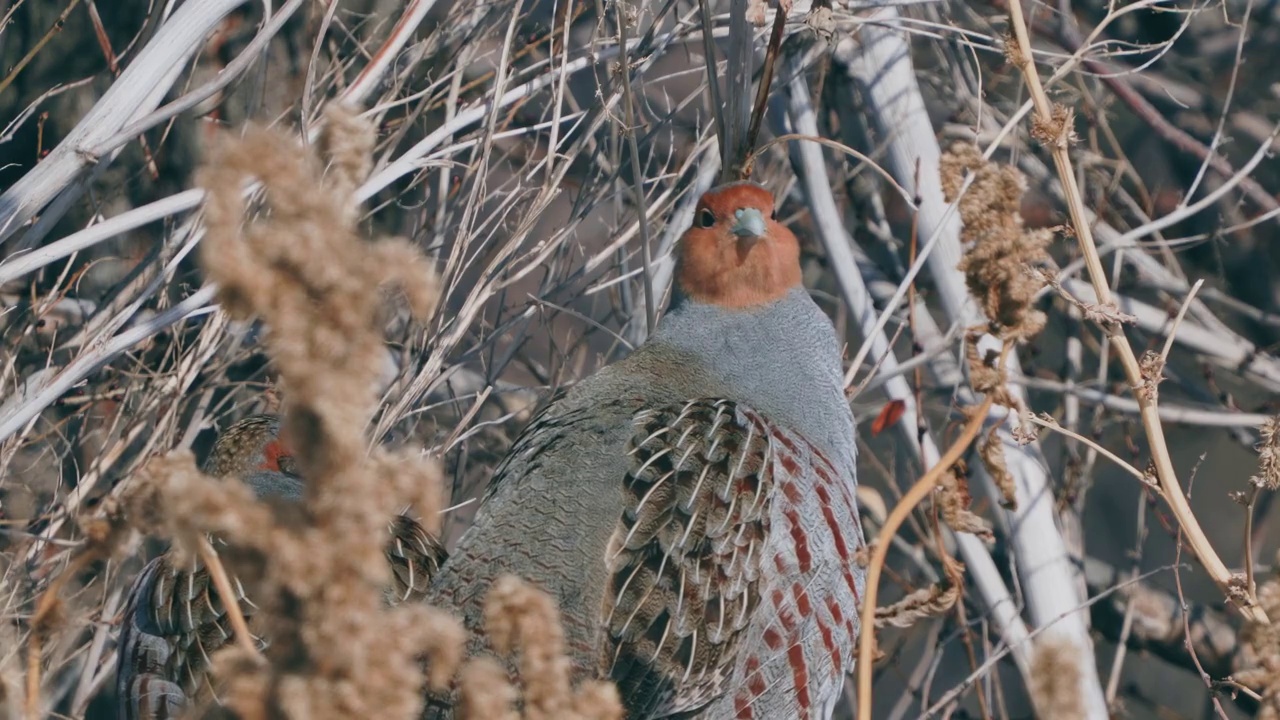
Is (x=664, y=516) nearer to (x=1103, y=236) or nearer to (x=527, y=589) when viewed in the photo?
(x=527, y=589)

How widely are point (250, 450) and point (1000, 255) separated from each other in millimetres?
2378

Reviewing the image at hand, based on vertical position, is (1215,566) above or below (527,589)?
below

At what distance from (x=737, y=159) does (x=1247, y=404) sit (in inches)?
116

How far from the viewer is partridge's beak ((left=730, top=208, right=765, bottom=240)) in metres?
3.29

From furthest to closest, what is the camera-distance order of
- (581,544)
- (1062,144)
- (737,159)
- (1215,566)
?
1. (737,159)
2. (581,544)
3. (1062,144)
4. (1215,566)

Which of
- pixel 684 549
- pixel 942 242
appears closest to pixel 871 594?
pixel 684 549

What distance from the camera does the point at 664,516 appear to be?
287 cm

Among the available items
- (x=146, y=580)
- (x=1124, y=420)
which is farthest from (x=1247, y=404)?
(x=146, y=580)

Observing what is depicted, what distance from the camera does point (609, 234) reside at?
3918mm

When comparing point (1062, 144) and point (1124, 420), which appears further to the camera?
point (1124, 420)

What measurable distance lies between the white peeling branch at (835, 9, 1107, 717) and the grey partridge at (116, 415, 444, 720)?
156 cm

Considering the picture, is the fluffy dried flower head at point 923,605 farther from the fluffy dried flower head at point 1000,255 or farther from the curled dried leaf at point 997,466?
the fluffy dried flower head at point 1000,255

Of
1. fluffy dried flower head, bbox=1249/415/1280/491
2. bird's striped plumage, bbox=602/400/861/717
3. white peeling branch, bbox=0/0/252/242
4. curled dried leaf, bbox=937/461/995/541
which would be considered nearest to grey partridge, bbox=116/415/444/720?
bird's striped plumage, bbox=602/400/861/717

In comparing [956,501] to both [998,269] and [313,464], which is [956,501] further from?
[313,464]
